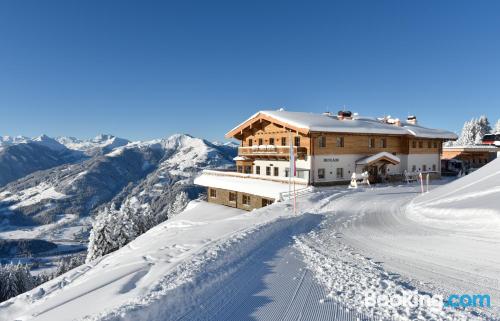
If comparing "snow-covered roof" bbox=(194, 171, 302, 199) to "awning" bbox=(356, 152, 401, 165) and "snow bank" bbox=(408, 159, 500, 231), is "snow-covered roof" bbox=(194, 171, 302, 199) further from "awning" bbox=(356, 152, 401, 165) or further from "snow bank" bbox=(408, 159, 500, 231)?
"snow bank" bbox=(408, 159, 500, 231)

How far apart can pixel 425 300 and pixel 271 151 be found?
1061 inches

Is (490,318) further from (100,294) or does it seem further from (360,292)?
(100,294)

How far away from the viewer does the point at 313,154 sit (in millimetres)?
28750

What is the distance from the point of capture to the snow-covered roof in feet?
84.9

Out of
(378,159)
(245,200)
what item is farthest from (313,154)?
(245,200)

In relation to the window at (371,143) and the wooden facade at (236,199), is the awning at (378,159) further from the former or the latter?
the wooden facade at (236,199)

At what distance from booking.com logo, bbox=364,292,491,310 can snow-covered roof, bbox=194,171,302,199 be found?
18.2 metres

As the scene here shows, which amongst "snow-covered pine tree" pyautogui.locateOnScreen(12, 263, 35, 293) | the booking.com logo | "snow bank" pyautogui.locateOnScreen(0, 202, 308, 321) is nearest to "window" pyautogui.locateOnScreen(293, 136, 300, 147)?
"snow bank" pyautogui.locateOnScreen(0, 202, 308, 321)

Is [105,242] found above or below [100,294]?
below

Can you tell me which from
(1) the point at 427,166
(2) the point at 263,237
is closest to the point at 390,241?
(2) the point at 263,237

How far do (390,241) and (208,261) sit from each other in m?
6.62

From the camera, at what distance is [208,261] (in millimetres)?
8609

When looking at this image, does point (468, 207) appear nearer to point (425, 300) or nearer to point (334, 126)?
point (425, 300)

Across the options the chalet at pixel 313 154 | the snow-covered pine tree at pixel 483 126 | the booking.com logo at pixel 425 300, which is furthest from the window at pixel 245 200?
the snow-covered pine tree at pixel 483 126
